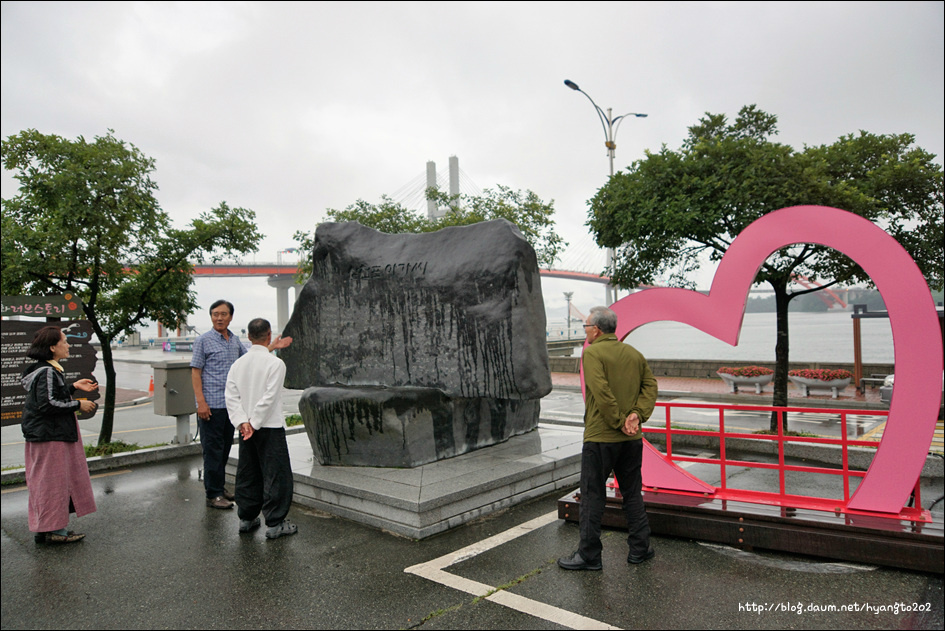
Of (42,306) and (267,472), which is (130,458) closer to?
(42,306)

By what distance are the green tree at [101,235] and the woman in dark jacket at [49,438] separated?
9.62 feet

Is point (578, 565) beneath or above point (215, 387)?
beneath

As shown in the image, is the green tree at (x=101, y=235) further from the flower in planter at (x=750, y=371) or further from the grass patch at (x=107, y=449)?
the flower in planter at (x=750, y=371)

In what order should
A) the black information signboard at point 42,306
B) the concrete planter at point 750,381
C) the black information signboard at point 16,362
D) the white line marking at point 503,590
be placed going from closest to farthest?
the white line marking at point 503,590, the black information signboard at point 16,362, the black information signboard at point 42,306, the concrete planter at point 750,381

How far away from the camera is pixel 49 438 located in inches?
169

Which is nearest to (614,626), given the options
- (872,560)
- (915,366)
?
(872,560)

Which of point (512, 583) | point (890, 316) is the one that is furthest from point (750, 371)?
point (512, 583)

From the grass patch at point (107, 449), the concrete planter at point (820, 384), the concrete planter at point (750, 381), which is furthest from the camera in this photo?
the concrete planter at point (750, 381)

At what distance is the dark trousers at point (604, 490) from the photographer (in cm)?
372

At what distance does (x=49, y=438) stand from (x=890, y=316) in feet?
18.6

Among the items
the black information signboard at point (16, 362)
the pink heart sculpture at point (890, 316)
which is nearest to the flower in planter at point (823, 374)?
the pink heart sculpture at point (890, 316)

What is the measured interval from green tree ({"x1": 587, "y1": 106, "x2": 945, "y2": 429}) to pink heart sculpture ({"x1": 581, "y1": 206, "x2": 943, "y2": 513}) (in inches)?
153

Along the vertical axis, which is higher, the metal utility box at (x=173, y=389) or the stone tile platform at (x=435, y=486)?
the metal utility box at (x=173, y=389)

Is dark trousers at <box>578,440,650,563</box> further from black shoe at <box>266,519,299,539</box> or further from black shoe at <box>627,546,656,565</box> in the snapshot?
black shoe at <box>266,519,299,539</box>
